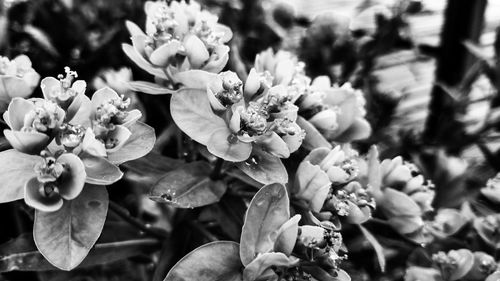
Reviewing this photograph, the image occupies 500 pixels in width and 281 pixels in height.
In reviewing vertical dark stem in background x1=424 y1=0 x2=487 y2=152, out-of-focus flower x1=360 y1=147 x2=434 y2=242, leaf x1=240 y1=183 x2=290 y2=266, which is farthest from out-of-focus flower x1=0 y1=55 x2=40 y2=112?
vertical dark stem in background x1=424 y1=0 x2=487 y2=152

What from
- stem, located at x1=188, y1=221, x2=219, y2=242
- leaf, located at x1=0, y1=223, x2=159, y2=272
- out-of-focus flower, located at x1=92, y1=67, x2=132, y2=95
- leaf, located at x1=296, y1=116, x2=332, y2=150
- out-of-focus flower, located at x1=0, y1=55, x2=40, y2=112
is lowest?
leaf, located at x1=0, y1=223, x2=159, y2=272

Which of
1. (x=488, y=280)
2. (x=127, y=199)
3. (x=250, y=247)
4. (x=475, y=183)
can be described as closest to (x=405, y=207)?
(x=488, y=280)

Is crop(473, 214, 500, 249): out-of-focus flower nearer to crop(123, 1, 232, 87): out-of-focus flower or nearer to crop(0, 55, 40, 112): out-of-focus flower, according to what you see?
crop(123, 1, 232, 87): out-of-focus flower

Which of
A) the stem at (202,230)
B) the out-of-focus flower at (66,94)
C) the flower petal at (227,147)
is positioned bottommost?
the stem at (202,230)

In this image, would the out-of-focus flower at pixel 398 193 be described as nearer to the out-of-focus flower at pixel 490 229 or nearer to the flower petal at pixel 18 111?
the out-of-focus flower at pixel 490 229

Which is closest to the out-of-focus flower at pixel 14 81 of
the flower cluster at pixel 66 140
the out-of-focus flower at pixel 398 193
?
the flower cluster at pixel 66 140

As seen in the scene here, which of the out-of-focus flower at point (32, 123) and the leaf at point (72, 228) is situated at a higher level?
the out-of-focus flower at point (32, 123)

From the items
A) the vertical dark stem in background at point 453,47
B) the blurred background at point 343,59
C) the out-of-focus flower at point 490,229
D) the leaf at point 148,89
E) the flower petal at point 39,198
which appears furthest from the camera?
the vertical dark stem in background at point 453,47
